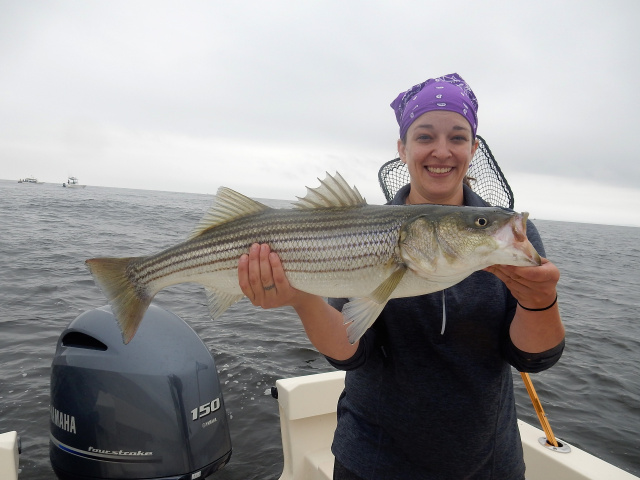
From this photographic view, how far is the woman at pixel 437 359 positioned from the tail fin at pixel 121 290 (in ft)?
3.57

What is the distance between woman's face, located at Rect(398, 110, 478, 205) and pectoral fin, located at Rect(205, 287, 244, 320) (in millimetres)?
1770

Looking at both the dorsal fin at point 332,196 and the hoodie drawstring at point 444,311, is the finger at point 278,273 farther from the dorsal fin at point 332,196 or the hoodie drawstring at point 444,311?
the hoodie drawstring at point 444,311

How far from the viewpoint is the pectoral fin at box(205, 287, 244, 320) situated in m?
3.61

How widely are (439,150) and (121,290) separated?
285 cm

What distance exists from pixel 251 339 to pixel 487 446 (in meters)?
10.2

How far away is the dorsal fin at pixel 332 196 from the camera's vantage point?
3.40 metres

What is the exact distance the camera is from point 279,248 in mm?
3305

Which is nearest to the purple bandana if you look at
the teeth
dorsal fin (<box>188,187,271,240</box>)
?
the teeth

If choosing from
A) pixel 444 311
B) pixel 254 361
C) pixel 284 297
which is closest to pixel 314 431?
pixel 284 297

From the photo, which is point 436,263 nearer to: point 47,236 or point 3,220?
point 47,236

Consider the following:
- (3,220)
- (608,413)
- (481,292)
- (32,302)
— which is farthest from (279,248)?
(3,220)

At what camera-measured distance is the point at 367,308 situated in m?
2.88

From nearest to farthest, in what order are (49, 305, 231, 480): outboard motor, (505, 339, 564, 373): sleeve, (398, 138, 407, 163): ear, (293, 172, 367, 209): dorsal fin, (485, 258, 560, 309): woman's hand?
(485, 258, 560, 309): woman's hand < (505, 339, 564, 373): sleeve < (293, 172, 367, 209): dorsal fin < (398, 138, 407, 163): ear < (49, 305, 231, 480): outboard motor

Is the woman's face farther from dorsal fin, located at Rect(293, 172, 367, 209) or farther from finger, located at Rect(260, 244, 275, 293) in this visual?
finger, located at Rect(260, 244, 275, 293)
